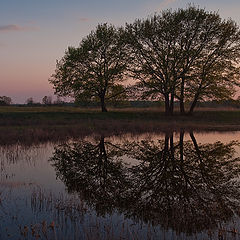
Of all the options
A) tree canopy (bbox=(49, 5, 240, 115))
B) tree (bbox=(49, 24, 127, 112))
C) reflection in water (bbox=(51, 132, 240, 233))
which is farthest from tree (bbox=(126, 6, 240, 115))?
reflection in water (bbox=(51, 132, 240, 233))

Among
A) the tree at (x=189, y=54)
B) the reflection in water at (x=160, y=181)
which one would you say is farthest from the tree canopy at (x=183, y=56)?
the reflection in water at (x=160, y=181)

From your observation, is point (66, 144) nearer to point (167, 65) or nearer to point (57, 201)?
point (57, 201)

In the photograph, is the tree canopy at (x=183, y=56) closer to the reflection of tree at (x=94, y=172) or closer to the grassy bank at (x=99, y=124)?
the grassy bank at (x=99, y=124)

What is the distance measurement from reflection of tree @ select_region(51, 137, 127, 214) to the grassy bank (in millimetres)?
6513

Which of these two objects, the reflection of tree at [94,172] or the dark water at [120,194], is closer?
the dark water at [120,194]

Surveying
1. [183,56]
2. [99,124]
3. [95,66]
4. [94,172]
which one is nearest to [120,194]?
[94,172]

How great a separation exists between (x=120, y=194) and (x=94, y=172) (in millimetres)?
3569

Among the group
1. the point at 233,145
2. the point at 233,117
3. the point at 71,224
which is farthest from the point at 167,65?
the point at 71,224

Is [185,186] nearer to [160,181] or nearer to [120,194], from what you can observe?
[160,181]

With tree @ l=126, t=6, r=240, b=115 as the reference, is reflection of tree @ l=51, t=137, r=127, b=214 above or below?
below

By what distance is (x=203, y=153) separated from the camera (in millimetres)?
17719

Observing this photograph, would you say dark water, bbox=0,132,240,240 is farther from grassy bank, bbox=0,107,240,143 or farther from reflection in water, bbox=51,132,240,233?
grassy bank, bbox=0,107,240,143

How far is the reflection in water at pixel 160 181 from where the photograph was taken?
8.16m

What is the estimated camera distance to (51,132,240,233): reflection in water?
8.16 metres
